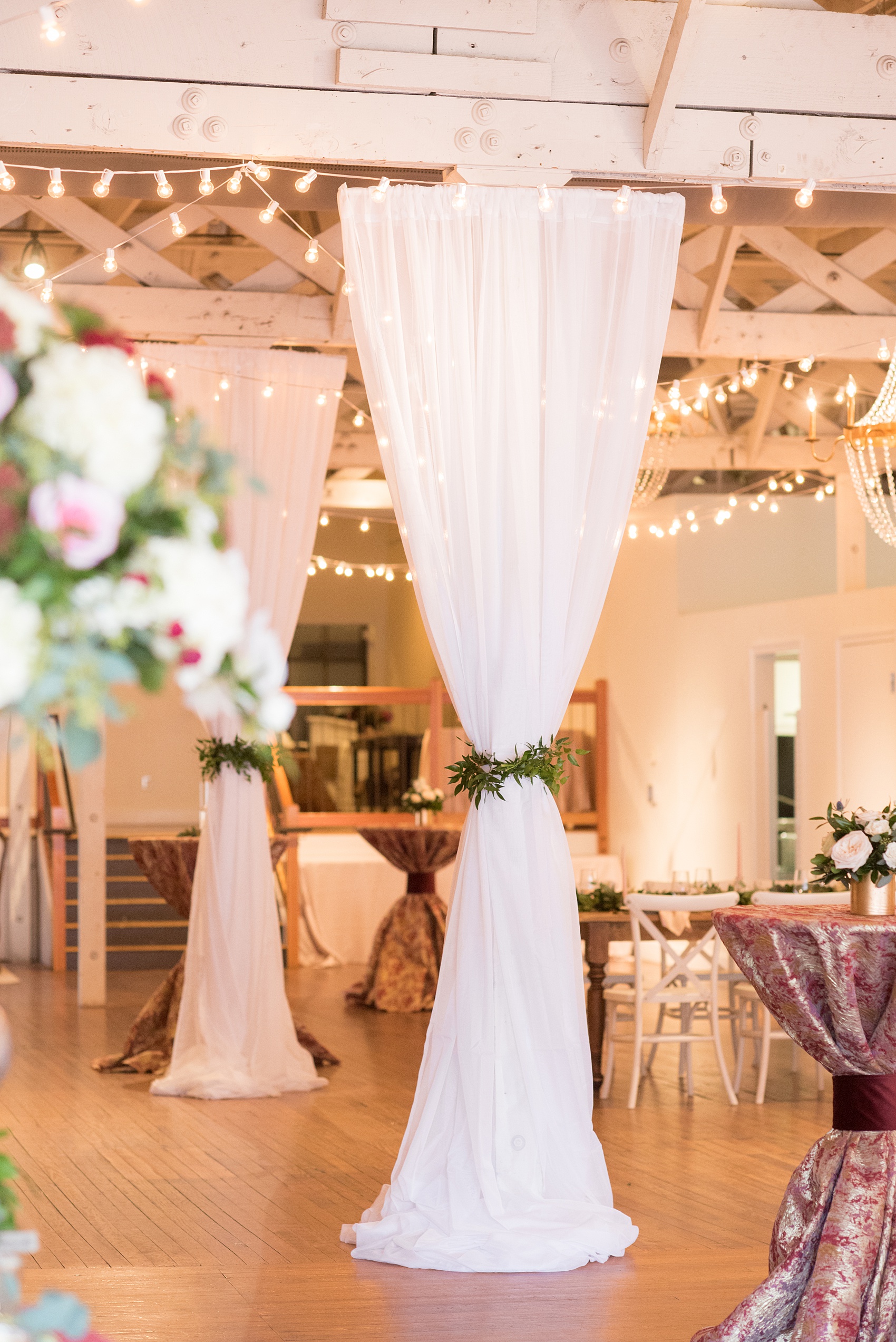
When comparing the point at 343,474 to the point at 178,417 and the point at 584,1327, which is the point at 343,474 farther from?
the point at 178,417

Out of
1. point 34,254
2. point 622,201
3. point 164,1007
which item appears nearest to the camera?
point 622,201

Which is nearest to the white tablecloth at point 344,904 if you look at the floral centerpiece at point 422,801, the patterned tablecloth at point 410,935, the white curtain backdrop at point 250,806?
the floral centerpiece at point 422,801

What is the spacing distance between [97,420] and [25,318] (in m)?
0.15

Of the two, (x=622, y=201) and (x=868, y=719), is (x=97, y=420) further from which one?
(x=868, y=719)

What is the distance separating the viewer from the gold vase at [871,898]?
12.6ft

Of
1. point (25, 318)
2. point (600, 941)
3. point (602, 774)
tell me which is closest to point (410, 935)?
point (600, 941)

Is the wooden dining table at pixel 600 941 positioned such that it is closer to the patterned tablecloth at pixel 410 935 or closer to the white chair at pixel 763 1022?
the white chair at pixel 763 1022

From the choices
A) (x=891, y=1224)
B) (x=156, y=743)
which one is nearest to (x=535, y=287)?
(x=891, y=1224)

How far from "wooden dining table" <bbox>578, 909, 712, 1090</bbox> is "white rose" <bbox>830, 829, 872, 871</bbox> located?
332 centimetres

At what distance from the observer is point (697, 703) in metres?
11.8

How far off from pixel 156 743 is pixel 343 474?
4.33m

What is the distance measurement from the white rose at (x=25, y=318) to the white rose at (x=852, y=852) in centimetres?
277

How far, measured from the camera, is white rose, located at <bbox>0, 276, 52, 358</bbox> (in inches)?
60.7

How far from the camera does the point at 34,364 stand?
5.04 feet
